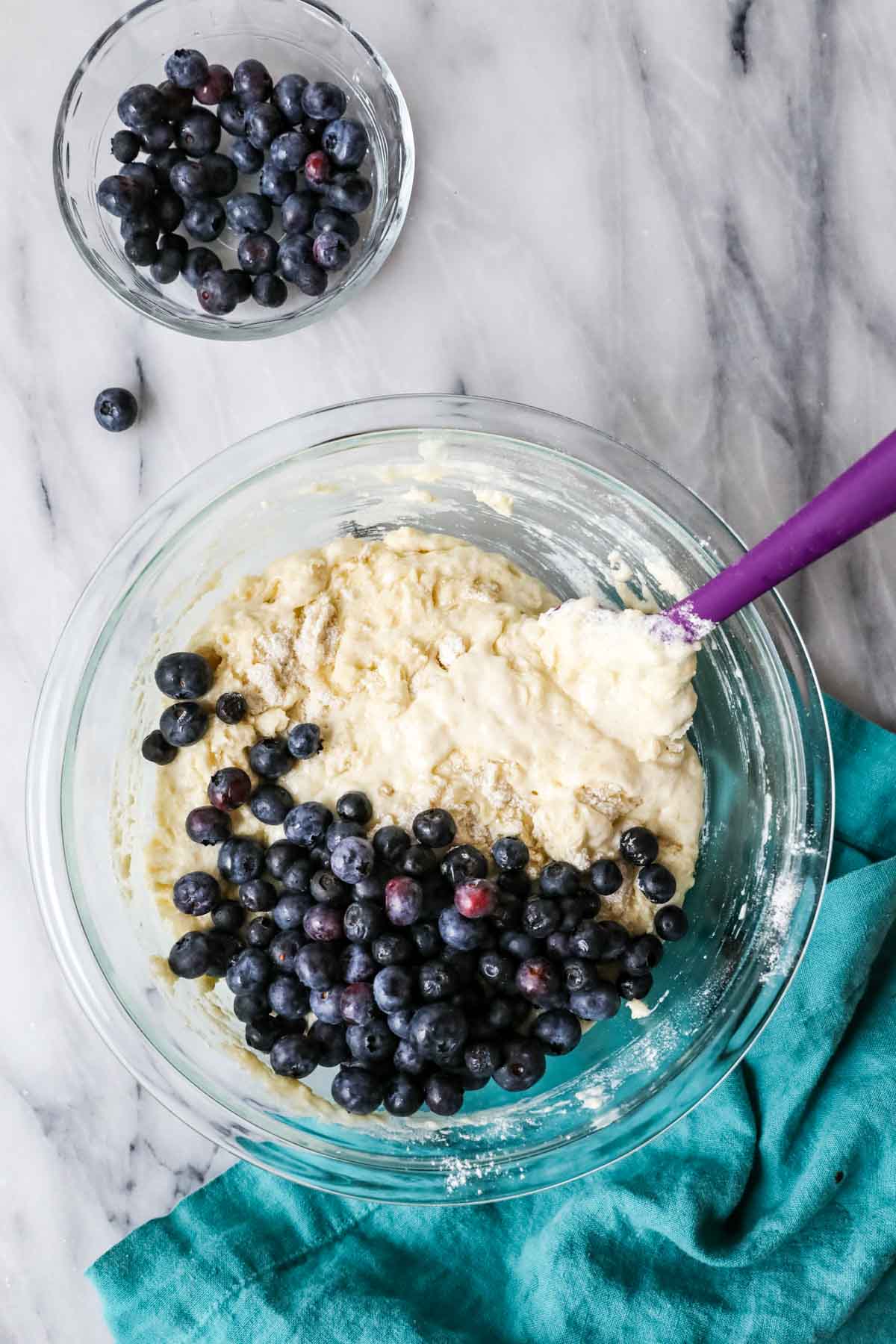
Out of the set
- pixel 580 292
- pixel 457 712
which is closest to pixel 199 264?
pixel 580 292

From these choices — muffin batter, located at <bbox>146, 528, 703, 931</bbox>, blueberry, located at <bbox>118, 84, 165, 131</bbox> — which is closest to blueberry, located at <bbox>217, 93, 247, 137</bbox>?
blueberry, located at <bbox>118, 84, 165, 131</bbox>

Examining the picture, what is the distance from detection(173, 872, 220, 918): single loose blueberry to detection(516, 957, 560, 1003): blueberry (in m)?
0.60

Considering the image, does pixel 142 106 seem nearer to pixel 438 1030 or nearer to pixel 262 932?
pixel 262 932

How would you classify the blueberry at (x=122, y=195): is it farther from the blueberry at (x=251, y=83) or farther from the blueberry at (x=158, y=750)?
the blueberry at (x=158, y=750)

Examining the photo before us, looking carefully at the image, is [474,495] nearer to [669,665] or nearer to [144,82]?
[669,665]

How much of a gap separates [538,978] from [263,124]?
1774 millimetres

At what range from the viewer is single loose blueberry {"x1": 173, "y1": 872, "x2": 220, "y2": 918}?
209 centimetres

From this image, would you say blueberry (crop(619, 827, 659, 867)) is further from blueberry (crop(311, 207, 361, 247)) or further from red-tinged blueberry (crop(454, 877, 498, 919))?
blueberry (crop(311, 207, 361, 247))

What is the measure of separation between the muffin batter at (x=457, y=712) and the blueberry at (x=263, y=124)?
0.88 metres

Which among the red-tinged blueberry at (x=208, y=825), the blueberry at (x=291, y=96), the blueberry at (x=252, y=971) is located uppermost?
the blueberry at (x=291, y=96)

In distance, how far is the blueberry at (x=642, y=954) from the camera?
80.8 inches

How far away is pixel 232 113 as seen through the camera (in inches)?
91.1

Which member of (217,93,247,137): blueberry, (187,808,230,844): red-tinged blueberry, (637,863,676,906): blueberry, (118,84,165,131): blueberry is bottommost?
(187,808,230,844): red-tinged blueberry

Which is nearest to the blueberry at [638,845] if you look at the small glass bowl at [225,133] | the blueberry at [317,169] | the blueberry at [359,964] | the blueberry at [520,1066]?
the blueberry at [520,1066]
